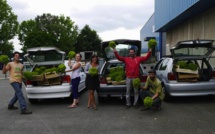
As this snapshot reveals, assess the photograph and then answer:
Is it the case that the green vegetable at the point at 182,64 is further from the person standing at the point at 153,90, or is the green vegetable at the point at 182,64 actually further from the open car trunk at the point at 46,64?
the open car trunk at the point at 46,64

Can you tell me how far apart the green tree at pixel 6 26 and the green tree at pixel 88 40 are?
23.1 metres

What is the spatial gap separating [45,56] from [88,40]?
56.5m

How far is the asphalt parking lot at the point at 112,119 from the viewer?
18.9 ft

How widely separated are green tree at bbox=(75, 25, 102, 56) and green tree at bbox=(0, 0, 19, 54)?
2311 centimetres

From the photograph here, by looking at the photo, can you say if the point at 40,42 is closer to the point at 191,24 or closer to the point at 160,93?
the point at 191,24

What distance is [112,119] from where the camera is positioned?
263 inches

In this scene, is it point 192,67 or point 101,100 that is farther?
point 101,100

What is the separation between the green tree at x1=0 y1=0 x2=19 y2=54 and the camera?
4322cm

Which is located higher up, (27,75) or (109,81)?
(27,75)

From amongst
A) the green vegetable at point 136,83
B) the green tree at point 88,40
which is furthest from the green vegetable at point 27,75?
the green tree at point 88,40

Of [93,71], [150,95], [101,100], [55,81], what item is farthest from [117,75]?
[55,81]

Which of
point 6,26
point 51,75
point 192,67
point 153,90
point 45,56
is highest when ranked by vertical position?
point 6,26

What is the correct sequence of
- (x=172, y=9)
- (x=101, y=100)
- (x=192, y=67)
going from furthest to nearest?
(x=172, y=9) → (x=101, y=100) → (x=192, y=67)

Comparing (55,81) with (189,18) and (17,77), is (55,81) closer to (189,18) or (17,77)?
(17,77)
